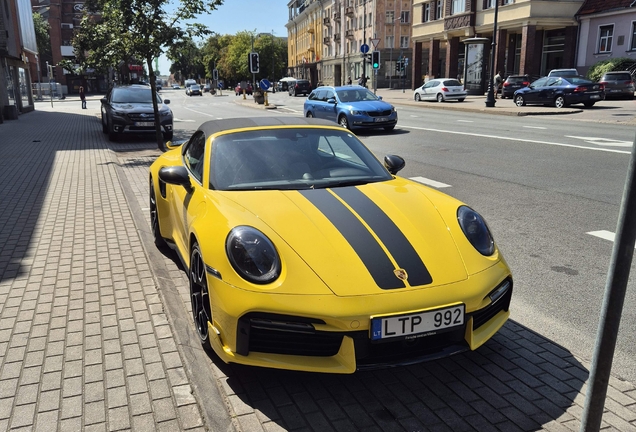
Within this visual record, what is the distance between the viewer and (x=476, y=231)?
11.7 feet

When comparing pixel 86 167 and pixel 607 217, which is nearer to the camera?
pixel 607 217

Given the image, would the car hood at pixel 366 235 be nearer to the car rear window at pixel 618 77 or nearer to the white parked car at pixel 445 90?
the car rear window at pixel 618 77

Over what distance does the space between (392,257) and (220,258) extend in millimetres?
1003

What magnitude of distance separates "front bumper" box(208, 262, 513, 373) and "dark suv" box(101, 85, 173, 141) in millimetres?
14530

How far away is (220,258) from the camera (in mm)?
3197

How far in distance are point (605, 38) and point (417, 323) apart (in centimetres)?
4332

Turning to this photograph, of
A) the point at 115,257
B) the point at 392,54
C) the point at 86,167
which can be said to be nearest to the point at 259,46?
the point at 392,54

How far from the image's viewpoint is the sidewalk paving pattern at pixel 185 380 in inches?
114

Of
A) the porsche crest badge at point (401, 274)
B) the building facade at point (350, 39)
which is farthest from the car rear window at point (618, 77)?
the porsche crest badge at point (401, 274)

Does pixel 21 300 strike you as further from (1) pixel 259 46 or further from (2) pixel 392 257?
(1) pixel 259 46

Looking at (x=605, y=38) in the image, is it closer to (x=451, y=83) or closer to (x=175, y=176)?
(x=451, y=83)

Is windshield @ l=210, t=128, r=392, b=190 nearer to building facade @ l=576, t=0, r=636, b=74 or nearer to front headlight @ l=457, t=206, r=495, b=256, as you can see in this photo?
front headlight @ l=457, t=206, r=495, b=256

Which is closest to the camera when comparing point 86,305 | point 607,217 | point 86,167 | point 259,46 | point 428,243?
point 428,243

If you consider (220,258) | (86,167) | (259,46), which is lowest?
(86,167)
